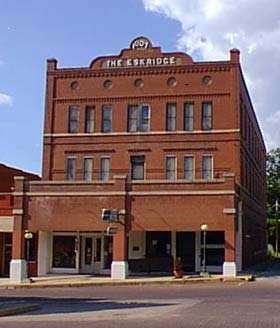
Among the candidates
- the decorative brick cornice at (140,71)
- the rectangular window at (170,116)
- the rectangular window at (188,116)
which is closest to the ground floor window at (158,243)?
the rectangular window at (170,116)

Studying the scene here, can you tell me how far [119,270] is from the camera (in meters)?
38.8

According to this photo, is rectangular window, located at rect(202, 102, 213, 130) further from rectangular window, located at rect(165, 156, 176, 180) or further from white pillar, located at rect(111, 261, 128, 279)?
white pillar, located at rect(111, 261, 128, 279)

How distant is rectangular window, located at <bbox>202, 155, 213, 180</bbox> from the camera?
146 ft

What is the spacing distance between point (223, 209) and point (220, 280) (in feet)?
14.1

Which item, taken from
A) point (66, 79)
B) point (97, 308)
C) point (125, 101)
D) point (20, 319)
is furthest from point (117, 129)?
point (20, 319)

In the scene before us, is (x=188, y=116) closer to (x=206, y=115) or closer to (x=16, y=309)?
(x=206, y=115)

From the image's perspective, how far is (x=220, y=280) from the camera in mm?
36312

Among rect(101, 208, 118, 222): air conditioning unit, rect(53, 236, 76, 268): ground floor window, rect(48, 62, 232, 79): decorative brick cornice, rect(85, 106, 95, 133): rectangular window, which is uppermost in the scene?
rect(48, 62, 232, 79): decorative brick cornice

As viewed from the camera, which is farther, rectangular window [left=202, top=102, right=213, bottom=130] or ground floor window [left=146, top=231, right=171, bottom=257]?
rectangular window [left=202, top=102, right=213, bottom=130]

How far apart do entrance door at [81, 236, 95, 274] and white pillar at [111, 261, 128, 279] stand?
447cm

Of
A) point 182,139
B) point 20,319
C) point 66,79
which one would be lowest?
point 20,319

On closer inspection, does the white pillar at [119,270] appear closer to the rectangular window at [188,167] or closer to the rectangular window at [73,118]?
the rectangular window at [188,167]

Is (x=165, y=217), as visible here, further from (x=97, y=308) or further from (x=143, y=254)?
→ (x=97, y=308)

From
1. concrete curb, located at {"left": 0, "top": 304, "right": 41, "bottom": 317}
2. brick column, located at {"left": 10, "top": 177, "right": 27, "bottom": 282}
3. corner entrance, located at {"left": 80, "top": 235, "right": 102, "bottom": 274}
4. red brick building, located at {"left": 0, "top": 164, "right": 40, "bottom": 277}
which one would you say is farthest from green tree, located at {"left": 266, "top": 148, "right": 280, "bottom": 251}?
concrete curb, located at {"left": 0, "top": 304, "right": 41, "bottom": 317}
